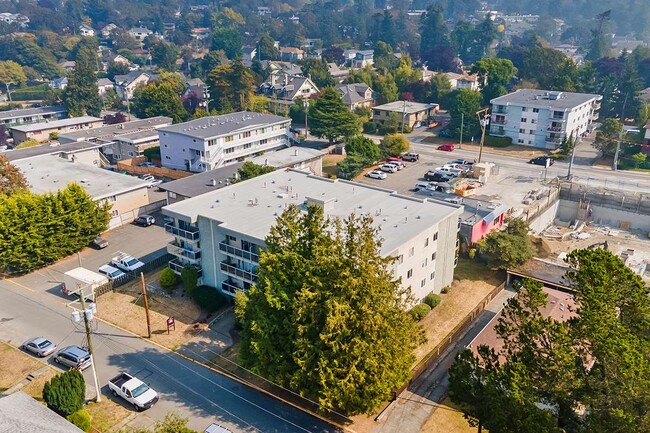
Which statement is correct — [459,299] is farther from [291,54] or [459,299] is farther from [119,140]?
[291,54]

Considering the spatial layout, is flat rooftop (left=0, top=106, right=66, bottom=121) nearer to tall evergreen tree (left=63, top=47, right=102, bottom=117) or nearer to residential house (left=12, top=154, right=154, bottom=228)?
tall evergreen tree (left=63, top=47, right=102, bottom=117)

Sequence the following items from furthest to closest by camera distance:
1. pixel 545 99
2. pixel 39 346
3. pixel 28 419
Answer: pixel 545 99, pixel 39 346, pixel 28 419

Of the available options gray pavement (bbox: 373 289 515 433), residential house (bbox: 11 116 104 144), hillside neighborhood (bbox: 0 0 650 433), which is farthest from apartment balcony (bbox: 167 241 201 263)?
residential house (bbox: 11 116 104 144)

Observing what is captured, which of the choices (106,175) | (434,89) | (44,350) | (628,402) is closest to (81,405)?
(44,350)

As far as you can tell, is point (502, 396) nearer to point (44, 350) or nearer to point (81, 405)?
point (81, 405)

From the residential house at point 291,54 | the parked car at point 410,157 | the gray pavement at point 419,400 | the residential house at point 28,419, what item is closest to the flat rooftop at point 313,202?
the gray pavement at point 419,400

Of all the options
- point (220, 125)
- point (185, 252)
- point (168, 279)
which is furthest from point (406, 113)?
point (168, 279)
